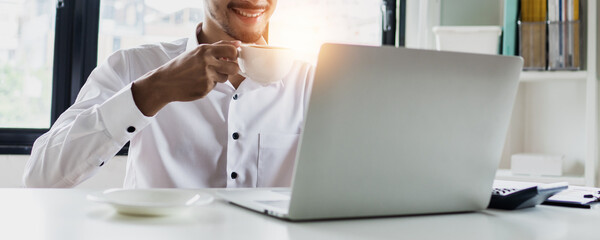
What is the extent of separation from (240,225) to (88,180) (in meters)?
1.77

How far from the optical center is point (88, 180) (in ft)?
7.47

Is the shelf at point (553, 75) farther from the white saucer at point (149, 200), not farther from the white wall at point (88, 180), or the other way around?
the white saucer at point (149, 200)

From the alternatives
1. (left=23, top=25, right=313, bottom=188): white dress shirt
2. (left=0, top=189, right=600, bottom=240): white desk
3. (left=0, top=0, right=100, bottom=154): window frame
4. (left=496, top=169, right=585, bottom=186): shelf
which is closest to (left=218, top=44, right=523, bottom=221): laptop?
(left=0, top=189, right=600, bottom=240): white desk

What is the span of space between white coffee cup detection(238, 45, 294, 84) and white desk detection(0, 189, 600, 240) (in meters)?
0.25

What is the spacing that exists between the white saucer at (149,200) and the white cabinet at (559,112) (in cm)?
170

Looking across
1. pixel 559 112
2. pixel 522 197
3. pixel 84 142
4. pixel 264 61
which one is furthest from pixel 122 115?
pixel 559 112

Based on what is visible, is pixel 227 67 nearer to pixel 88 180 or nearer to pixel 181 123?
pixel 181 123

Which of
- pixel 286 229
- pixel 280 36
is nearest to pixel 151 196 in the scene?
pixel 286 229

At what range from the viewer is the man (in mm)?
1152

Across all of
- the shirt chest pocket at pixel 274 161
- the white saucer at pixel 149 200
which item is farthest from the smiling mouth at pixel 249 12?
the white saucer at pixel 149 200

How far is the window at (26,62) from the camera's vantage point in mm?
2371

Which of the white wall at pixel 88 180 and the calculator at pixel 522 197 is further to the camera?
the white wall at pixel 88 180

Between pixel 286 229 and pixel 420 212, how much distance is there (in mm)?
222

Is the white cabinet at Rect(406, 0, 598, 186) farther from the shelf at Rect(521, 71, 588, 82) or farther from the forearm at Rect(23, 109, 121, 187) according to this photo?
the forearm at Rect(23, 109, 121, 187)
